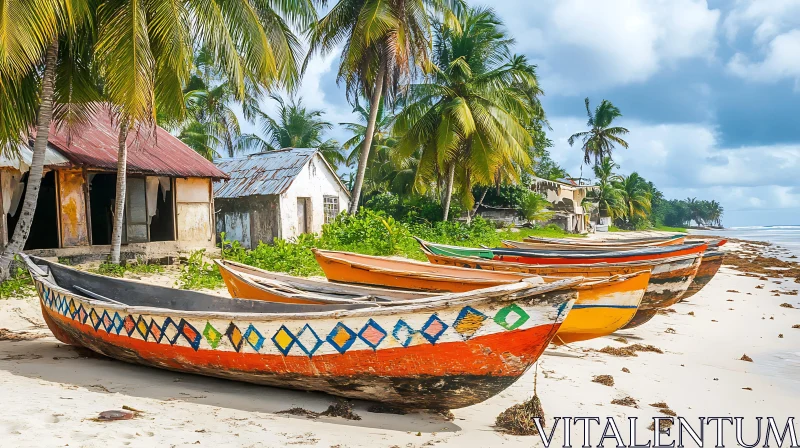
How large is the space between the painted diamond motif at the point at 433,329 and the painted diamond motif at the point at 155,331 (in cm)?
240

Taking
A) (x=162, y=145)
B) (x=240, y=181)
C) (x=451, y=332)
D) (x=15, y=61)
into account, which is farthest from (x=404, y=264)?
(x=240, y=181)

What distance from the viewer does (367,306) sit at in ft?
15.1

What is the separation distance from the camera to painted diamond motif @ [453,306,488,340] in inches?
160

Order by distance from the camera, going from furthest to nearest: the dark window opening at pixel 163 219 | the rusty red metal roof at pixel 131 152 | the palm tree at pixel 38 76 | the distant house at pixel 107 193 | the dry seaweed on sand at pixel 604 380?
the dark window opening at pixel 163 219 < the rusty red metal roof at pixel 131 152 < the distant house at pixel 107 193 < the palm tree at pixel 38 76 < the dry seaweed on sand at pixel 604 380

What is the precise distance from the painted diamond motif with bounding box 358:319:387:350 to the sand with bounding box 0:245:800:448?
62cm

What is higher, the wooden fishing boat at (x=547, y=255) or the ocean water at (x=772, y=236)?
the wooden fishing boat at (x=547, y=255)

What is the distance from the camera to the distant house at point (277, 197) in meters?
17.8

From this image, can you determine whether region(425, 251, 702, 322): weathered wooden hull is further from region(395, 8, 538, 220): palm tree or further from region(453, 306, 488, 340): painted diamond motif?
region(395, 8, 538, 220): palm tree

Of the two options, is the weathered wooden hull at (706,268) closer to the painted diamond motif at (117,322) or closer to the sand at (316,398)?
the sand at (316,398)

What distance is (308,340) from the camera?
444cm

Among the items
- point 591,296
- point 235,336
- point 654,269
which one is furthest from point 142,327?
point 654,269

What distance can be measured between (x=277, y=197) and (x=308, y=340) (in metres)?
13.6

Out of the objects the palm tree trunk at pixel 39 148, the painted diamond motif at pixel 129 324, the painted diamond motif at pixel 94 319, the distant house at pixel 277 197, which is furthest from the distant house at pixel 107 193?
the painted diamond motif at pixel 129 324

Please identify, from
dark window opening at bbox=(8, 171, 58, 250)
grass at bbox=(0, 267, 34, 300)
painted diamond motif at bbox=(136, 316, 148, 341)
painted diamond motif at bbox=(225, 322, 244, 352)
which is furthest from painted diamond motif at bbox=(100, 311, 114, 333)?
dark window opening at bbox=(8, 171, 58, 250)
